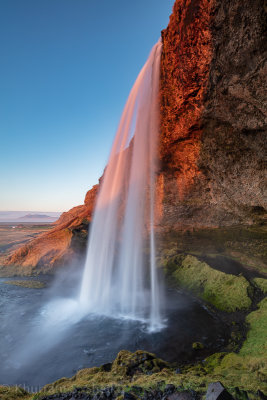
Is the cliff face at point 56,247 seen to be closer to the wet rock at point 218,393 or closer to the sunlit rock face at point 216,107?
the sunlit rock face at point 216,107

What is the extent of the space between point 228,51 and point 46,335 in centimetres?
1461

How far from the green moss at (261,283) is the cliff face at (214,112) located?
12.5 feet

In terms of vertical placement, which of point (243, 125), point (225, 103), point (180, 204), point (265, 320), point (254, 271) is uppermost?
point (225, 103)

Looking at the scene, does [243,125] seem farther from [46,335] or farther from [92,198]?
[92,198]

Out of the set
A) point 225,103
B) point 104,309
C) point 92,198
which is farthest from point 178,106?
point 92,198

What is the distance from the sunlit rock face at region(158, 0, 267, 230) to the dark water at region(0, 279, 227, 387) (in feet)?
23.9

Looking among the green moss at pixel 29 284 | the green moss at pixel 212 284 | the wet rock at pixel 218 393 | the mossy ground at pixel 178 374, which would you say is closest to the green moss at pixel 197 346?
the mossy ground at pixel 178 374

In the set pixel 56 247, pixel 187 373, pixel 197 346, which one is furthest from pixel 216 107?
pixel 56 247

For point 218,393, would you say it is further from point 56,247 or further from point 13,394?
point 56,247

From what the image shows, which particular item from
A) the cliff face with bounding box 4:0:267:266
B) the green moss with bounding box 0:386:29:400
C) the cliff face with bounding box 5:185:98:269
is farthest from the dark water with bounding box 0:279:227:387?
the cliff face with bounding box 5:185:98:269

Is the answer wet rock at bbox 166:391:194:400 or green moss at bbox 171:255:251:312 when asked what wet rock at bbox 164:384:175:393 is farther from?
green moss at bbox 171:255:251:312

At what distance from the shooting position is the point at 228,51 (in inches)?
310

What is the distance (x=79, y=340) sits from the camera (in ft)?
31.2

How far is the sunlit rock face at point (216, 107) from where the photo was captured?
24.6 ft
